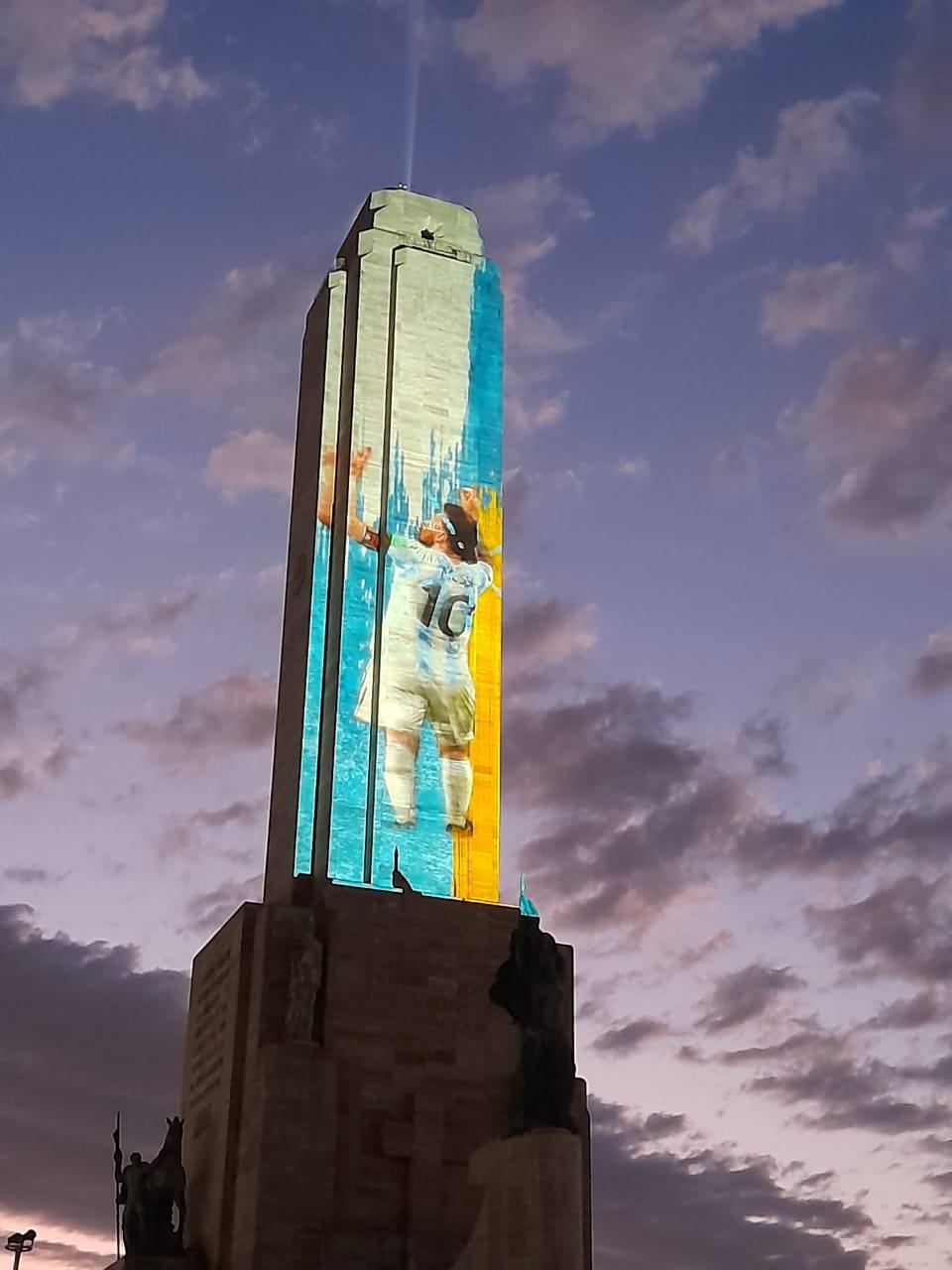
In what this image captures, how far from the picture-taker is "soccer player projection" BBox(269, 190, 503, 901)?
30125mm

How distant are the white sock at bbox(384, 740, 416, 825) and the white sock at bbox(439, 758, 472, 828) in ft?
2.06

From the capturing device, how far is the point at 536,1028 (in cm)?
2328

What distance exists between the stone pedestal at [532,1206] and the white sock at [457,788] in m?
9.35

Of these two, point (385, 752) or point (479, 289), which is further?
point (479, 289)

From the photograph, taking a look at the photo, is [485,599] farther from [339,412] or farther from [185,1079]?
[185,1079]

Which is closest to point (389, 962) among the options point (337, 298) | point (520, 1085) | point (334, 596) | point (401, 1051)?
point (401, 1051)

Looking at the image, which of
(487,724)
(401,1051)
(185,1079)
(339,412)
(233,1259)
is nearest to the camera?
(233,1259)

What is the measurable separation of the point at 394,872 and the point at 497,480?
8669 millimetres

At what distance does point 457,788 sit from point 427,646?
2.84 meters

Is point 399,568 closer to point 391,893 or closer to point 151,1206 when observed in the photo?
point 391,893

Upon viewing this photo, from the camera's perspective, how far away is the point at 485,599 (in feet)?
106

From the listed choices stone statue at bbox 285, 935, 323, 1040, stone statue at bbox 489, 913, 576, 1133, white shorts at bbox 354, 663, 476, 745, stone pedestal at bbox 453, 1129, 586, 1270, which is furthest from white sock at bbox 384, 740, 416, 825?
stone pedestal at bbox 453, 1129, 586, 1270

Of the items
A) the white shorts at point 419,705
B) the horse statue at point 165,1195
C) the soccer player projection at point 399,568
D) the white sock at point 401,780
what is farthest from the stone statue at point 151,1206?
the white shorts at point 419,705

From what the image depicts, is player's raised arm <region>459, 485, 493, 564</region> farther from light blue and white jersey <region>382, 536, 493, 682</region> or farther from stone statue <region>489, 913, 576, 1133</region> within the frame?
stone statue <region>489, 913, 576, 1133</region>
